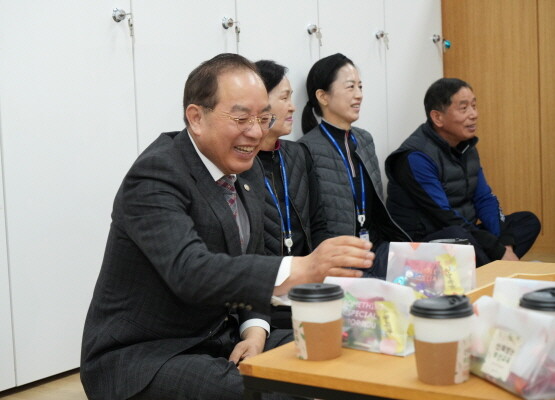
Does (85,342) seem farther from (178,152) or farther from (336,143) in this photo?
(336,143)

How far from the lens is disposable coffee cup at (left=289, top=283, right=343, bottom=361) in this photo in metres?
1.26

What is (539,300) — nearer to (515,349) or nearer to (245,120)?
(515,349)

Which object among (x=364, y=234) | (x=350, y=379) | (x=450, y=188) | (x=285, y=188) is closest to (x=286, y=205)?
(x=285, y=188)

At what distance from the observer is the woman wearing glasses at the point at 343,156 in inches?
153

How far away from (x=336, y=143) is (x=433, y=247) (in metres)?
2.49

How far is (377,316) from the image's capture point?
1.31m

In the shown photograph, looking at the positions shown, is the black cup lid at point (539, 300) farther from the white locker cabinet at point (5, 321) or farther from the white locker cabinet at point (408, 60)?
the white locker cabinet at point (408, 60)

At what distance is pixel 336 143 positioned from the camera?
4.04 meters

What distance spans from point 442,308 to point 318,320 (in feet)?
0.81

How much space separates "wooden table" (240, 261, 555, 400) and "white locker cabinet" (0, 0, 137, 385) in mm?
1775

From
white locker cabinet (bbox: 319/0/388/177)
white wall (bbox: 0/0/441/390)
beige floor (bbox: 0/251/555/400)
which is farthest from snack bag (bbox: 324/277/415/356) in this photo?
white locker cabinet (bbox: 319/0/388/177)

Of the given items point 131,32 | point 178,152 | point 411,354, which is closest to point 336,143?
point 131,32

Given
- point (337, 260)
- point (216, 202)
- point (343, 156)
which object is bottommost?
point (337, 260)

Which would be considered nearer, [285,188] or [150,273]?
[150,273]
